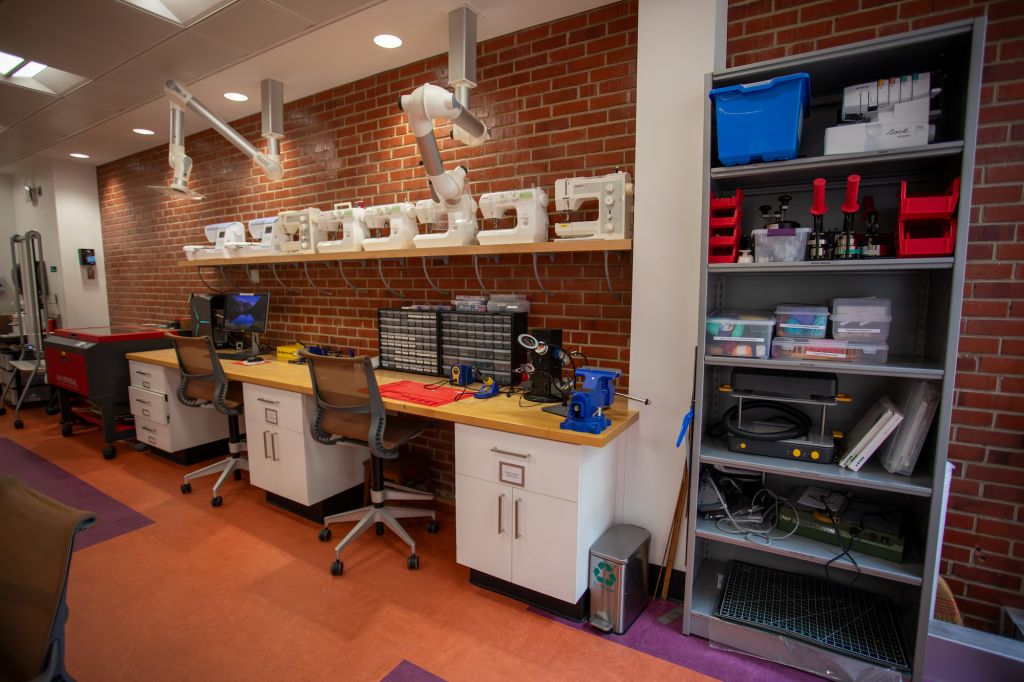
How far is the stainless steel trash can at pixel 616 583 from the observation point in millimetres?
2023

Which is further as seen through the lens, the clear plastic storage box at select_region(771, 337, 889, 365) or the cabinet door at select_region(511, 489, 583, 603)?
the cabinet door at select_region(511, 489, 583, 603)

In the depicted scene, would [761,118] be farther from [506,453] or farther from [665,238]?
[506,453]

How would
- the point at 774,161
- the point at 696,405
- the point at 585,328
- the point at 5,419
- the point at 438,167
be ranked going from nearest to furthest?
the point at 774,161 → the point at 696,405 → the point at 438,167 → the point at 585,328 → the point at 5,419

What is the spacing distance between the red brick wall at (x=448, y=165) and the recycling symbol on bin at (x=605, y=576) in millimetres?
949

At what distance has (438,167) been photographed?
2.41m

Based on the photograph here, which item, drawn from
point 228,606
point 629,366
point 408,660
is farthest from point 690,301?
point 228,606

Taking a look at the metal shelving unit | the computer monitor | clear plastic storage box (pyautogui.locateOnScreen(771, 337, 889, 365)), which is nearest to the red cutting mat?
the metal shelving unit

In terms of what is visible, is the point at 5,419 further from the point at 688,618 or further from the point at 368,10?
the point at 688,618

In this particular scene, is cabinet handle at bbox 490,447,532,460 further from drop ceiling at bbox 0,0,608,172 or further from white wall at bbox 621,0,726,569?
drop ceiling at bbox 0,0,608,172

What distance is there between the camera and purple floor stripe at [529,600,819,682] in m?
1.82

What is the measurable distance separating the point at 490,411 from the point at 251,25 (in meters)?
2.42

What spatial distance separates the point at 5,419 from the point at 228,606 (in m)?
4.95

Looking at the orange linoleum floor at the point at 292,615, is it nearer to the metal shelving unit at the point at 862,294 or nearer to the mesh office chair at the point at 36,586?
the metal shelving unit at the point at 862,294

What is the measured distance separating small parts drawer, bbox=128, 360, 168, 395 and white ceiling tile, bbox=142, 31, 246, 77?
6.92ft
